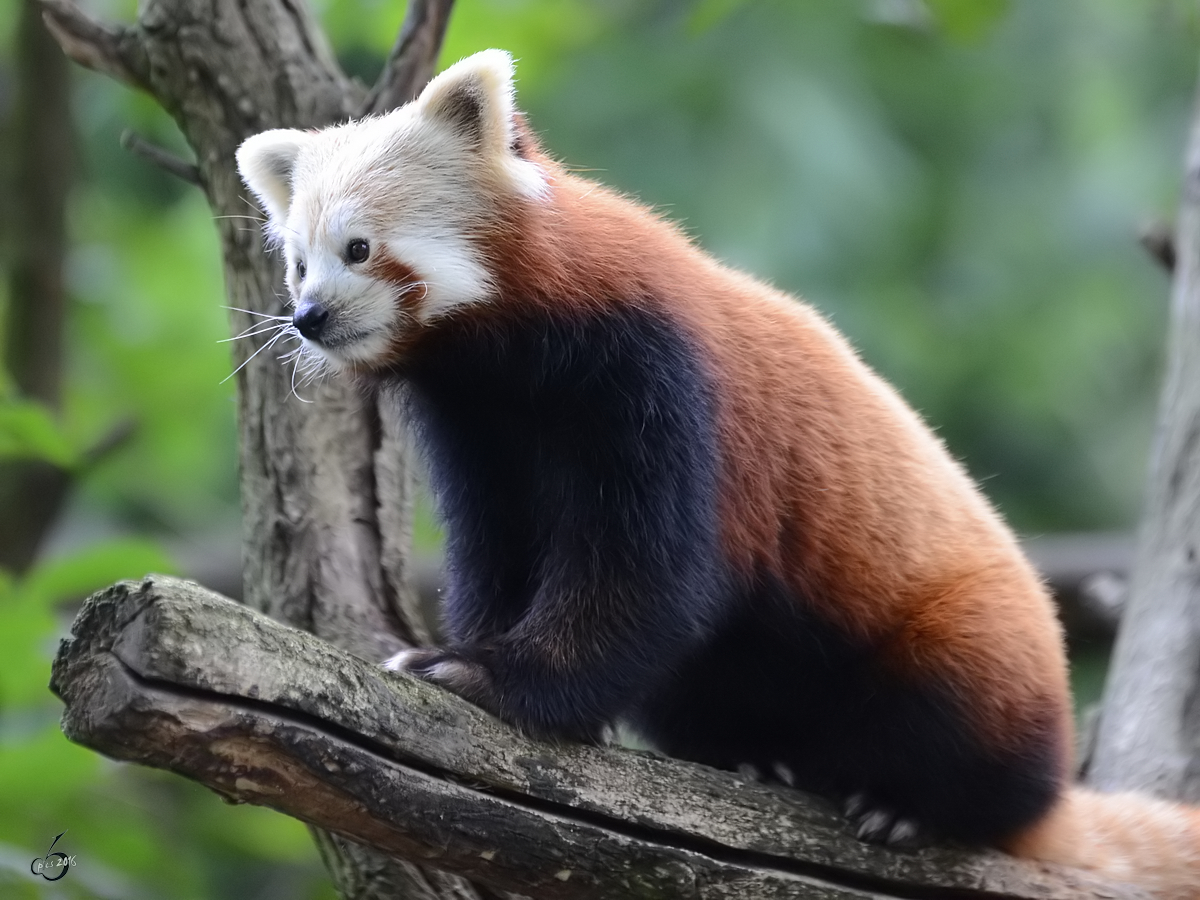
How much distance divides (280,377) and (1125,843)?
90.1 inches

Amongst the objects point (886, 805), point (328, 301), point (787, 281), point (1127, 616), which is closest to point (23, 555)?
point (328, 301)

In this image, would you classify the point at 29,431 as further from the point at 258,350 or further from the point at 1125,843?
the point at 1125,843

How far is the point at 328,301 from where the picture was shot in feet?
8.68

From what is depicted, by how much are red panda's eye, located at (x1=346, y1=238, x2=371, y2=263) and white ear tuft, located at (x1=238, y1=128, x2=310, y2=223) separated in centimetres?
37

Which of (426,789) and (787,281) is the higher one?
(787,281)

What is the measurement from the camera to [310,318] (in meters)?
2.64

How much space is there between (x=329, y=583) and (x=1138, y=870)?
1989 millimetres

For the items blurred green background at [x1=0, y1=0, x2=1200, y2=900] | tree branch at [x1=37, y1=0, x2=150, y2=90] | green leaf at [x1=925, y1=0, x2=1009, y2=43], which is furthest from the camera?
blurred green background at [x1=0, y1=0, x2=1200, y2=900]

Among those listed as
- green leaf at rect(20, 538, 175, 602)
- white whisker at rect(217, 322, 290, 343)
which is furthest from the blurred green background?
white whisker at rect(217, 322, 290, 343)

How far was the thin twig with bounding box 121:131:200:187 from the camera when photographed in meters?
3.33

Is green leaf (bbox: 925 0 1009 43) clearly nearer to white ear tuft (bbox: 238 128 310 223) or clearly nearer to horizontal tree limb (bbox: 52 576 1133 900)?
white ear tuft (bbox: 238 128 310 223)

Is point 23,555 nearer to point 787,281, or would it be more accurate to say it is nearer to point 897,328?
point 787,281

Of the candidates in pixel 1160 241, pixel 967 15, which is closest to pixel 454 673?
pixel 967 15

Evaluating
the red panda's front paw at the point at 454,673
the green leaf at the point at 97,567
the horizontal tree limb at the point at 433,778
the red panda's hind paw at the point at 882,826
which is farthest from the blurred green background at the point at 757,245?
the red panda's hind paw at the point at 882,826
